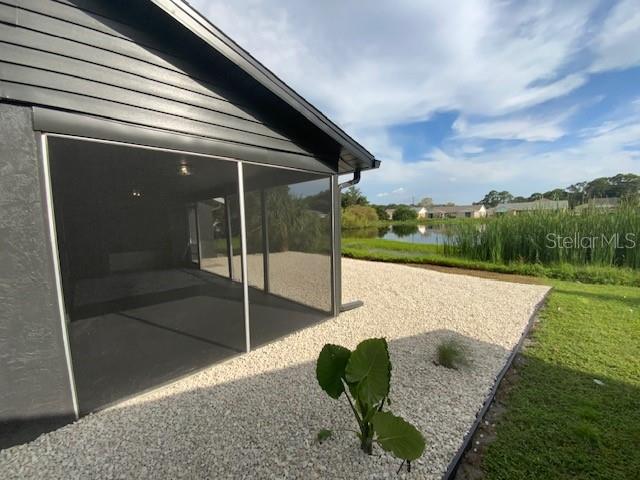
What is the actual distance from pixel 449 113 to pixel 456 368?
41.6 feet

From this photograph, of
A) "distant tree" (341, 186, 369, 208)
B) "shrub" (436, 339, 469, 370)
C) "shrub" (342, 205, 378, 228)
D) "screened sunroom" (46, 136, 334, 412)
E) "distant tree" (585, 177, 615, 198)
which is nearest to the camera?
"screened sunroom" (46, 136, 334, 412)

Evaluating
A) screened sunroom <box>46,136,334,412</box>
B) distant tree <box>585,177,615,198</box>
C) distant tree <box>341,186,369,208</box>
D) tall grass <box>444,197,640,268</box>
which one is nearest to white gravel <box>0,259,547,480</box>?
screened sunroom <box>46,136,334,412</box>

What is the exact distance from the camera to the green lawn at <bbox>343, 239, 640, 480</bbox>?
60.9 inches

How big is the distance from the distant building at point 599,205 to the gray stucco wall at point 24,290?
1049cm

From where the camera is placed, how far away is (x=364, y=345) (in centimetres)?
154

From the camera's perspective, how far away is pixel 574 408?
1999 millimetres

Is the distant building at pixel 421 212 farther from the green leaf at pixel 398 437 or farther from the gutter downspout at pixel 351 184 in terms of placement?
the green leaf at pixel 398 437

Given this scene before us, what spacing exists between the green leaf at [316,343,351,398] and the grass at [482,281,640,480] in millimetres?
919

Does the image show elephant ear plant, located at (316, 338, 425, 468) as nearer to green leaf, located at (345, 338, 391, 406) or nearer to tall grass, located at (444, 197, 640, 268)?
green leaf, located at (345, 338, 391, 406)

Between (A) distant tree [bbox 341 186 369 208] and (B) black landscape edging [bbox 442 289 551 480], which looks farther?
(A) distant tree [bbox 341 186 369 208]

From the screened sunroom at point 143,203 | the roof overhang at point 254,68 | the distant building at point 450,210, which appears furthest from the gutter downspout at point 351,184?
the distant building at point 450,210

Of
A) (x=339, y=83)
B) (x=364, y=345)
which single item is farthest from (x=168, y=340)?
(x=339, y=83)

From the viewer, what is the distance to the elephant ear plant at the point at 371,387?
4.49 ft

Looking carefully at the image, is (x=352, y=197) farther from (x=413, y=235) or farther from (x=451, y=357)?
(x=451, y=357)
